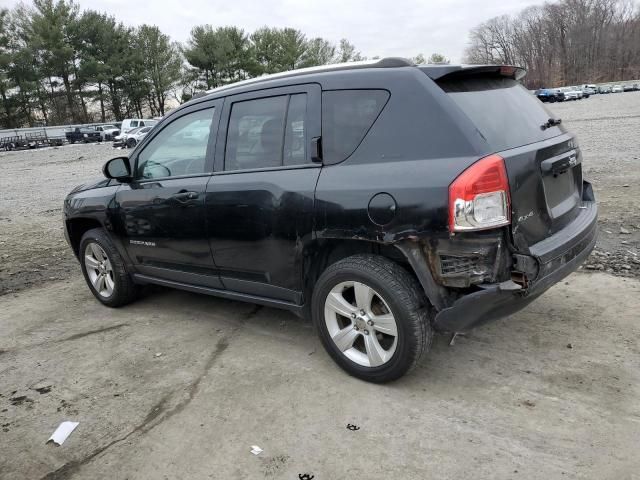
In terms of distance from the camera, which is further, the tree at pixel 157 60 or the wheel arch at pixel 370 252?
the tree at pixel 157 60

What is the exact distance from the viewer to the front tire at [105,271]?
189 inches

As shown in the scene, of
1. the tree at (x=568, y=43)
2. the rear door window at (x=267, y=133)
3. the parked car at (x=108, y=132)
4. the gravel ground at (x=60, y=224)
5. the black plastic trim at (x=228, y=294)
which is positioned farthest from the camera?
the tree at (x=568, y=43)

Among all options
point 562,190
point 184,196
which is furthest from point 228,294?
point 562,190

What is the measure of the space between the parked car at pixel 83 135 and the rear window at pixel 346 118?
149 feet

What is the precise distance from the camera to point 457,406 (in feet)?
9.69

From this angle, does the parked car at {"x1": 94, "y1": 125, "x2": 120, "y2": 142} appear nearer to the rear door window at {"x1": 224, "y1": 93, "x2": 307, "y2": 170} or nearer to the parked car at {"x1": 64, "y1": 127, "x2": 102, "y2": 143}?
the parked car at {"x1": 64, "y1": 127, "x2": 102, "y2": 143}

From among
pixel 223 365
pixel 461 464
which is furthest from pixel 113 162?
pixel 461 464

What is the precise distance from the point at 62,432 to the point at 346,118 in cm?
247

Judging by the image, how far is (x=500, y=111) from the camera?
3102 millimetres

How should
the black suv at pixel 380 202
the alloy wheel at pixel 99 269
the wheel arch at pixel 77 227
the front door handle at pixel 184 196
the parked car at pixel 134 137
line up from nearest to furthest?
the black suv at pixel 380 202 < the front door handle at pixel 184 196 < the alloy wheel at pixel 99 269 < the wheel arch at pixel 77 227 < the parked car at pixel 134 137

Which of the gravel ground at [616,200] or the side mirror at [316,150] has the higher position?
the side mirror at [316,150]

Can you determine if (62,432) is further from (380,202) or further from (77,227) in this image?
(77,227)

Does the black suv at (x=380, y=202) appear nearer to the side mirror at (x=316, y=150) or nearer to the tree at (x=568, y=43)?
the side mirror at (x=316, y=150)

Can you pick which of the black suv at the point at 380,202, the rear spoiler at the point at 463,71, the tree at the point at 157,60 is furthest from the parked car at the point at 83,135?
the rear spoiler at the point at 463,71
